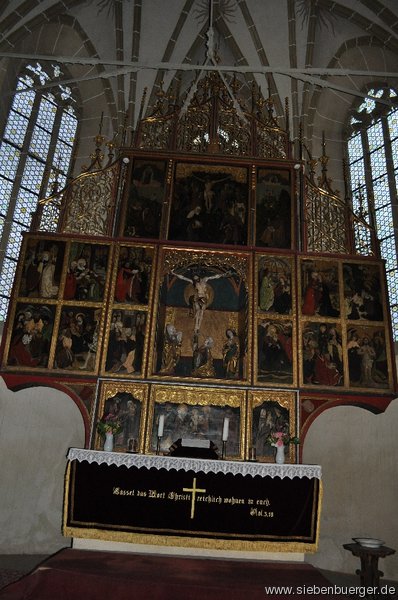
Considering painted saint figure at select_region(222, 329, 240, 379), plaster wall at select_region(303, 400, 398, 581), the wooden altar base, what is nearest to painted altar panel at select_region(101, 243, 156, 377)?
painted saint figure at select_region(222, 329, 240, 379)

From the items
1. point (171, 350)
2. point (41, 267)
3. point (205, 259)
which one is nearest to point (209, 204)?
point (205, 259)

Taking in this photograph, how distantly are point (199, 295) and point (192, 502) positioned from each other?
3.72 meters

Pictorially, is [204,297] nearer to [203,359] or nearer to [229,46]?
[203,359]

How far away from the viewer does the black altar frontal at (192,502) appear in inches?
279

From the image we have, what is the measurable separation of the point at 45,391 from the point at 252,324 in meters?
4.32

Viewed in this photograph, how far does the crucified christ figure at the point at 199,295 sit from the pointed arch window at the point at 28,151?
13.9 ft

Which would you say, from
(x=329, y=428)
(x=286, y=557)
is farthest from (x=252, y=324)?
(x=286, y=557)

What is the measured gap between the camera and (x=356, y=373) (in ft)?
28.6

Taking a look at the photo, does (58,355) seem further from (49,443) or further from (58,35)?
(58,35)

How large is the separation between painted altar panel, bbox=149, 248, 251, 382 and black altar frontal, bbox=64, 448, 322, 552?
1766mm

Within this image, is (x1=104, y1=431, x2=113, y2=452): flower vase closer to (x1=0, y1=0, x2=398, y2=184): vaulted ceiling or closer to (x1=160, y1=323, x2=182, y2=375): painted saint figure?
(x1=160, y1=323, x2=182, y2=375): painted saint figure

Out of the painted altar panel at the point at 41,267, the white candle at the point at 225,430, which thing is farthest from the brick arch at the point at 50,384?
the white candle at the point at 225,430

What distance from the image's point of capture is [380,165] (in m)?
13.2

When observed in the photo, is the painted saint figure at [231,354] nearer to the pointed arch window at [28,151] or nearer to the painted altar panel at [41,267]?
the painted altar panel at [41,267]
